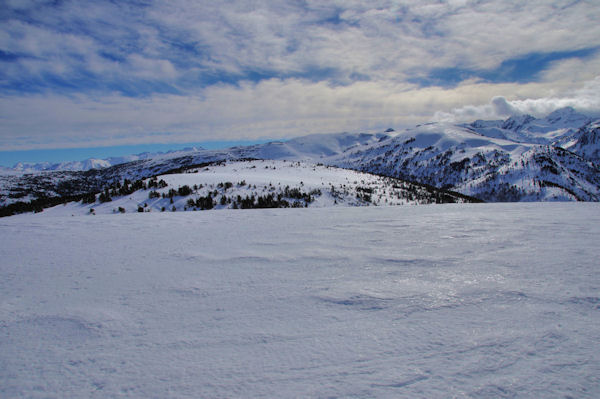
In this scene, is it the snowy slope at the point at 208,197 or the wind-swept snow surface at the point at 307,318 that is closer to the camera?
the wind-swept snow surface at the point at 307,318

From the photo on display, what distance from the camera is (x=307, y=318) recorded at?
3.07 metres

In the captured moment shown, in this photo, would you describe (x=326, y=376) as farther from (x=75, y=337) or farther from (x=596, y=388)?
(x=75, y=337)

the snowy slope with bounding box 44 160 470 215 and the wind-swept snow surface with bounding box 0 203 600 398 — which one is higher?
the snowy slope with bounding box 44 160 470 215

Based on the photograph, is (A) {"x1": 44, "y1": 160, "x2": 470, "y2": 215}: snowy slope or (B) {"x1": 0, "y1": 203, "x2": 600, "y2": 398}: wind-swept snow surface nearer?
(B) {"x1": 0, "y1": 203, "x2": 600, "y2": 398}: wind-swept snow surface

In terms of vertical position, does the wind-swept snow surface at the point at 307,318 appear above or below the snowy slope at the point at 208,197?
below

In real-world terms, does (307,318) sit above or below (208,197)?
below

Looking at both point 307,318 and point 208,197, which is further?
point 208,197

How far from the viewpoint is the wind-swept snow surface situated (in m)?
2.16

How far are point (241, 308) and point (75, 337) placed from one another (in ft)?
5.60

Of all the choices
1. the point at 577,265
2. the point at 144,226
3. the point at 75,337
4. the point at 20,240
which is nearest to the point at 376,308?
the point at 75,337

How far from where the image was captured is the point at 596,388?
6.53 ft

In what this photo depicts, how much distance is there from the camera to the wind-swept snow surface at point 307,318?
2.16 meters

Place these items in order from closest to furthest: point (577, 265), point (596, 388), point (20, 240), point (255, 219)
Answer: point (596, 388)
point (577, 265)
point (20, 240)
point (255, 219)

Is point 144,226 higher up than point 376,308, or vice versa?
point 144,226
